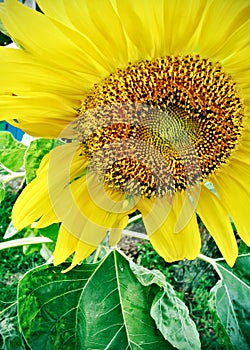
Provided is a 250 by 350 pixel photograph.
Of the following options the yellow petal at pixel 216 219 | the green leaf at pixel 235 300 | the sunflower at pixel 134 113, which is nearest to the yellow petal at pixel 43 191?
the sunflower at pixel 134 113

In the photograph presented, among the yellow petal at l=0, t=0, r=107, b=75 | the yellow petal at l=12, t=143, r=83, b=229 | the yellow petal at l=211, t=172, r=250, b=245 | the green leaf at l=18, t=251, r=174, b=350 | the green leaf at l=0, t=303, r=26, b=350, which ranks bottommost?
the green leaf at l=0, t=303, r=26, b=350

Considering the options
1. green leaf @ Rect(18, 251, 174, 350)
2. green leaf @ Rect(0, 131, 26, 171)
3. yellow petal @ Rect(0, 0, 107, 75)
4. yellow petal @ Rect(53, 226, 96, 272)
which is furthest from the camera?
green leaf @ Rect(0, 131, 26, 171)

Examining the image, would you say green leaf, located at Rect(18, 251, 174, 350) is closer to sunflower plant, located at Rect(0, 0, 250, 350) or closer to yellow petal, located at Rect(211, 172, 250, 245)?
sunflower plant, located at Rect(0, 0, 250, 350)

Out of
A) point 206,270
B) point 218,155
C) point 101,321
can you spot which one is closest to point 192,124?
point 218,155

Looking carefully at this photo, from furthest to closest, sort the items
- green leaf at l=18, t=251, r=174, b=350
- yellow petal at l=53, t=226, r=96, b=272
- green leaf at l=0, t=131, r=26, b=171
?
green leaf at l=0, t=131, r=26, b=171 → green leaf at l=18, t=251, r=174, b=350 → yellow petal at l=53, t=226, r=96, b=272

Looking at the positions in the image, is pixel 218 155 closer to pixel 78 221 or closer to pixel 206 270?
pixel 78 221

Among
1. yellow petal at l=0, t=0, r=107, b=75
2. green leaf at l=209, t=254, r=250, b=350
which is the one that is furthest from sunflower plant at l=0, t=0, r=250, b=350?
green leaf at l=209, t=254, r=250, b=350
